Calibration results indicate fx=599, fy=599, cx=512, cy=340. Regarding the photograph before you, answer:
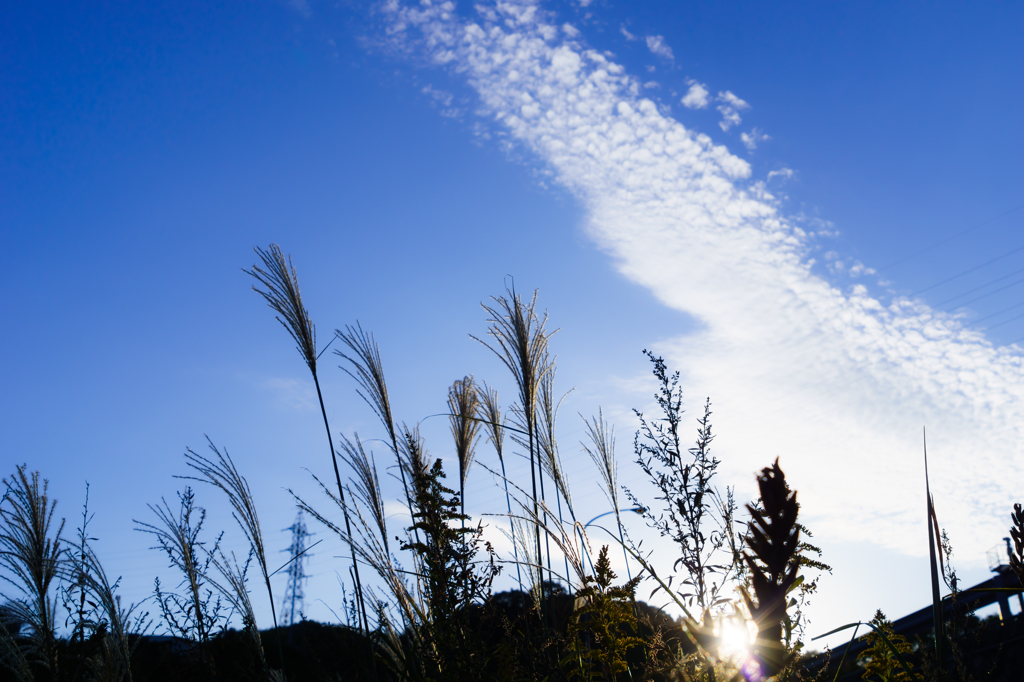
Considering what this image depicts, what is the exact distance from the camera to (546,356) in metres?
3.67

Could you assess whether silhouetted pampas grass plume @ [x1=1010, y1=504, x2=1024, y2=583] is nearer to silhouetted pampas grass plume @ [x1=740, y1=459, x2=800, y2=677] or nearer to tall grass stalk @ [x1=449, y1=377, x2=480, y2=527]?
silhouetted pampas grass plume @ [x1=740, y1=459, x2=800, y2=677]

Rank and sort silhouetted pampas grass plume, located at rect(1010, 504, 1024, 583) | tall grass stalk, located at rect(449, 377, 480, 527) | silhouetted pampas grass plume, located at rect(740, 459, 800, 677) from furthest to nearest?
tall grass stalk, located at rect(449, 377, 480, 527), silhouetted pampas grass plume, located at rect(1010, 504, 1024, 583), silhouetted pampas grass plume, located at rect(740, 459, 800, 677)

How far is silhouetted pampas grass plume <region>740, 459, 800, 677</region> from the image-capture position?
35.9 inches

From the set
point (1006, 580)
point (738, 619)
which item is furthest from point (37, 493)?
point (1006, 580)

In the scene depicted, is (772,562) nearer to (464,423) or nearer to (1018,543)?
(1018,543)

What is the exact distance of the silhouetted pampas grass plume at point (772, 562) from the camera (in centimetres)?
91

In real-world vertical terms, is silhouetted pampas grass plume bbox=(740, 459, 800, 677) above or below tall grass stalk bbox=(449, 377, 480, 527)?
below

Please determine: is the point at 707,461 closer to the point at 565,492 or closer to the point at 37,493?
the point at 565,492

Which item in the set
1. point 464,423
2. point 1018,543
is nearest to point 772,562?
point 1018,543

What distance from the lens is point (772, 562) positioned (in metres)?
0.96

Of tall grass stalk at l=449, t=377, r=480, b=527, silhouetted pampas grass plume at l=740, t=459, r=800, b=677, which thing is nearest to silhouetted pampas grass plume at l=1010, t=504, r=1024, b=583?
silhouetted pampas grass plume at l=740, t=459, r=800, b=677

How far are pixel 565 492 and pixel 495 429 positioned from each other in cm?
158

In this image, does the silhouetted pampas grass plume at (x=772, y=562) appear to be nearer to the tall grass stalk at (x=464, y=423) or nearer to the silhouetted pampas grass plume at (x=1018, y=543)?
the silhouetted pampas grass plume at (x=1018, y=543)

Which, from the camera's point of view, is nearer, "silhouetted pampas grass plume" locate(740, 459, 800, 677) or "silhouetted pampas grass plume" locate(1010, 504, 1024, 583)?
"silhouetted pampas grass plume" locate(740, 459, 800, 677)
